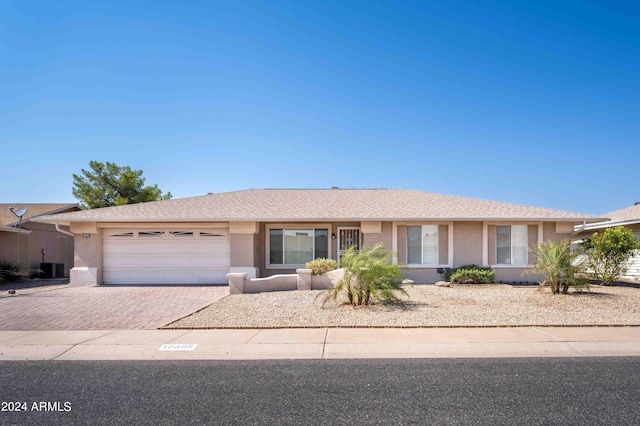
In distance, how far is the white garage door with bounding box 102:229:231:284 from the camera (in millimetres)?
17406

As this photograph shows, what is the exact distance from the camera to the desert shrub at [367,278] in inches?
426

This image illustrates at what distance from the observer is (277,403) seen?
4727 millimetres

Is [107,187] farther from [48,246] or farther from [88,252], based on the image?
[88,252]

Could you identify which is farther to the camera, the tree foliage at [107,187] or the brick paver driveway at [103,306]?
the tree foliage at [107,187]

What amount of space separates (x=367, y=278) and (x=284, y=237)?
8.15 metres

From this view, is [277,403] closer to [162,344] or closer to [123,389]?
[123,389]

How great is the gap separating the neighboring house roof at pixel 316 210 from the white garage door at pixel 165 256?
936 millimetres

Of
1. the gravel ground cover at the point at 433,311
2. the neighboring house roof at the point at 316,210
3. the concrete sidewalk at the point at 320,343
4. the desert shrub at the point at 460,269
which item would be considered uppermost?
the neighboring house roof at the point at 316,210

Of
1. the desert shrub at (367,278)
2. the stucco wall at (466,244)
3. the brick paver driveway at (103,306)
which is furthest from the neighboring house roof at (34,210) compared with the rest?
the stucco wall at (466,244)

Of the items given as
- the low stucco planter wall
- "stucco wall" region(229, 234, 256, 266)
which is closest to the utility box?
"stucco wall" region(229, 234, 256, 266)

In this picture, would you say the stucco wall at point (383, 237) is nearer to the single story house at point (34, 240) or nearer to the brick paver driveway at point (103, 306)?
the brick paver driveway at point (103, 306)

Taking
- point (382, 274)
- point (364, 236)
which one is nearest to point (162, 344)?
point (382, 274)

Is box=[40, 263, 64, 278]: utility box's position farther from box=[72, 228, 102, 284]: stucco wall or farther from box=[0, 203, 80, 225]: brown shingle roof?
box=[72, 228, 102, 284]: stucco wall

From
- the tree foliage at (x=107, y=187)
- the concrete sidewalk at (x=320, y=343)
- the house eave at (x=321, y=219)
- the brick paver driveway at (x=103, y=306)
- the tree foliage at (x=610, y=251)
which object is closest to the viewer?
the concrete sidewalk at (x=320, y=343)
